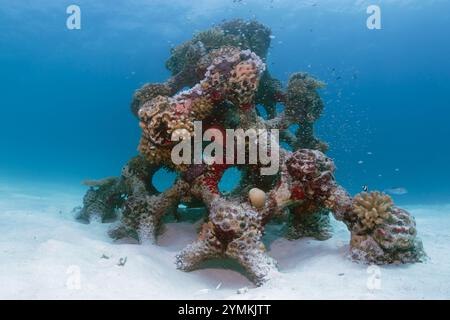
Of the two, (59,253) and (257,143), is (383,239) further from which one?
(59,253)

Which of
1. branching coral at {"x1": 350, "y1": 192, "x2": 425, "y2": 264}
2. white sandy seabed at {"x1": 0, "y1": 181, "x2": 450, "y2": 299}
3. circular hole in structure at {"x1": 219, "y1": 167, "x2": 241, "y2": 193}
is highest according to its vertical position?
circular hole in structure at {"x1": 219, "y1": 167, "x2": 241, "y2": 193}

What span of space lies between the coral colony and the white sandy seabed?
39cm

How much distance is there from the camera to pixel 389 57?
54156 mm

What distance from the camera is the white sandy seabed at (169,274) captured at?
420 centimetres

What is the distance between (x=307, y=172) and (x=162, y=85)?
14.8ft

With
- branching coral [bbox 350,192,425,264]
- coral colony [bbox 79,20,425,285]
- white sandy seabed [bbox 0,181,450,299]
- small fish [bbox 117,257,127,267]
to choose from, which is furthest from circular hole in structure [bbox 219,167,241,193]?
branching coral [bbox 350,192,425,264]

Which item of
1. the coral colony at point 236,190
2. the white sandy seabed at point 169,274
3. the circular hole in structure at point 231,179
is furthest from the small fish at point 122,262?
the circular hole in structure at point 231,179

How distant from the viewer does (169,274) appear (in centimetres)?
539

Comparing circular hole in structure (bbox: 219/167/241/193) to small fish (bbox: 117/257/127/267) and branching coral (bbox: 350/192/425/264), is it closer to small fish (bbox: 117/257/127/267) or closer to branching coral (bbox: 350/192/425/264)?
small fish (bbox: 117/257/127/267)

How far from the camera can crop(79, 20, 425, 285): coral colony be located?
5.53 meters

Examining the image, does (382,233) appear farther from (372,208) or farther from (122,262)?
(122,262)

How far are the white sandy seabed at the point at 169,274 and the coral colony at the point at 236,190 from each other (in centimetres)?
39

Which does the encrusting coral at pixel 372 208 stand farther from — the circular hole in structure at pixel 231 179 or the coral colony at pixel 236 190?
the circular hole in structure at pixel 231 179
